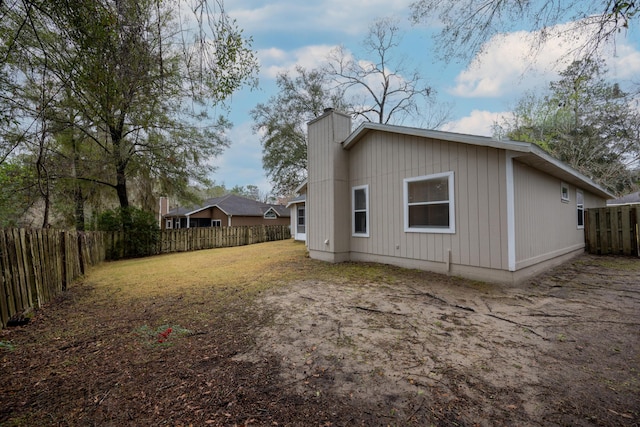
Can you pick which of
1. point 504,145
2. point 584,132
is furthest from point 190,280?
point 584,132

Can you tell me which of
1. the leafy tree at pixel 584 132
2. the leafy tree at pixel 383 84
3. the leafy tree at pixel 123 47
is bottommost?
the leafy tree at pixel 123 47

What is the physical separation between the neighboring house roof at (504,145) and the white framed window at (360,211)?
53.4 inches

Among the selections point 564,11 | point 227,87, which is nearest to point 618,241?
point 564,11

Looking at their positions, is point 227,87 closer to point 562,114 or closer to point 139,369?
point 139,369

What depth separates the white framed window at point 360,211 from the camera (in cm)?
772

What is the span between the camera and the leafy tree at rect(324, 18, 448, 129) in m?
18.0

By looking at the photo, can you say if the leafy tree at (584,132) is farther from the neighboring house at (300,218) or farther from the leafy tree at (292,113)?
the neighboring house at (300,218)

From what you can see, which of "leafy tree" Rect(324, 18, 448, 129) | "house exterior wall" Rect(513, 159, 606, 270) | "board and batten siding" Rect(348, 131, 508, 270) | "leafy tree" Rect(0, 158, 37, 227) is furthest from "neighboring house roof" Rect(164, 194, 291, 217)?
"house exterior wall" Rect(513, 159, 606, 270)

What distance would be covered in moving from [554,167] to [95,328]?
8977 millimetres

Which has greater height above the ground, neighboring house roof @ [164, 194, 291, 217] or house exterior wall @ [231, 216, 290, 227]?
neighboring house roof @ [164, 194, 291, 217]

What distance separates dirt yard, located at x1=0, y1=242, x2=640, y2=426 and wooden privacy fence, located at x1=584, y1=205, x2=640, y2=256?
5.45 metres

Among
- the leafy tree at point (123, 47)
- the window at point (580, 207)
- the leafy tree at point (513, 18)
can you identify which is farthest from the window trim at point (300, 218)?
the leafy tree at point (513, 18)

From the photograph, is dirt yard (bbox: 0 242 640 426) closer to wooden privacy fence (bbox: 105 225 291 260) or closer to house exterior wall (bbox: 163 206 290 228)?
wooden privacy fence (bbox: 105 225 291 260)

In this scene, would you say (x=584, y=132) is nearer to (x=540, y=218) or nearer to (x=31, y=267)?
(x=540, y=218)
